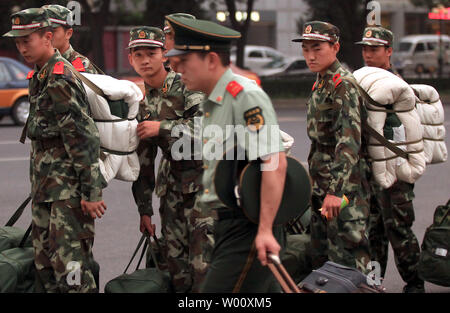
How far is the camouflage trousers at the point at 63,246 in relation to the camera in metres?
4.75

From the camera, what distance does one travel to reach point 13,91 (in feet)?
58.4

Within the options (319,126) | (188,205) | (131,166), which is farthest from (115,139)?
(319,126)

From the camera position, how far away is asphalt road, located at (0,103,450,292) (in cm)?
688

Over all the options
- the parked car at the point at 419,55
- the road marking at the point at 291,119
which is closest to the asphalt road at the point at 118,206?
the road marking at the point at 291,119

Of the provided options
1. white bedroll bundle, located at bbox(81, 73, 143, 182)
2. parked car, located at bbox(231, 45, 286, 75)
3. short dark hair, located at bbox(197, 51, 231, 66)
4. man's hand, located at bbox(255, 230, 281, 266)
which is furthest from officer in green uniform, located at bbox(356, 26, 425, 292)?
parked car, located at bbox(231, 45, 286, 75)

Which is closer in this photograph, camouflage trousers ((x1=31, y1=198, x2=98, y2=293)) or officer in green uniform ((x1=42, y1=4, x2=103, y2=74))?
camouflage trousers ((x1=31, y1=198, x2=98, y2=293))

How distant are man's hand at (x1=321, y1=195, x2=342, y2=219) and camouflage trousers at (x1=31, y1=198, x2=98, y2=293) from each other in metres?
1.44

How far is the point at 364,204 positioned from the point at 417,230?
112 inches

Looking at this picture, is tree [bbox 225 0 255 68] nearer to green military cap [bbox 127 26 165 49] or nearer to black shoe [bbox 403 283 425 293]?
black shoe [bbox 403 283 425 293]

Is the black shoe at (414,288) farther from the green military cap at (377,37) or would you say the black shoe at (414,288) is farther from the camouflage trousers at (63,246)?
the camouflage trousers at (63,246)

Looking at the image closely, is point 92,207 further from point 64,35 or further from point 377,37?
point 377,37

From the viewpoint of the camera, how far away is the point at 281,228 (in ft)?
12.4

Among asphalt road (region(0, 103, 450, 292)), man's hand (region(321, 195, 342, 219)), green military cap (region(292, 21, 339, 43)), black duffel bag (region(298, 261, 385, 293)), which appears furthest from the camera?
asphalt road (region(0, 103, 450, 292))

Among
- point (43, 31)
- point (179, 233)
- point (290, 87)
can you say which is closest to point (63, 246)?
point (179, 233)
